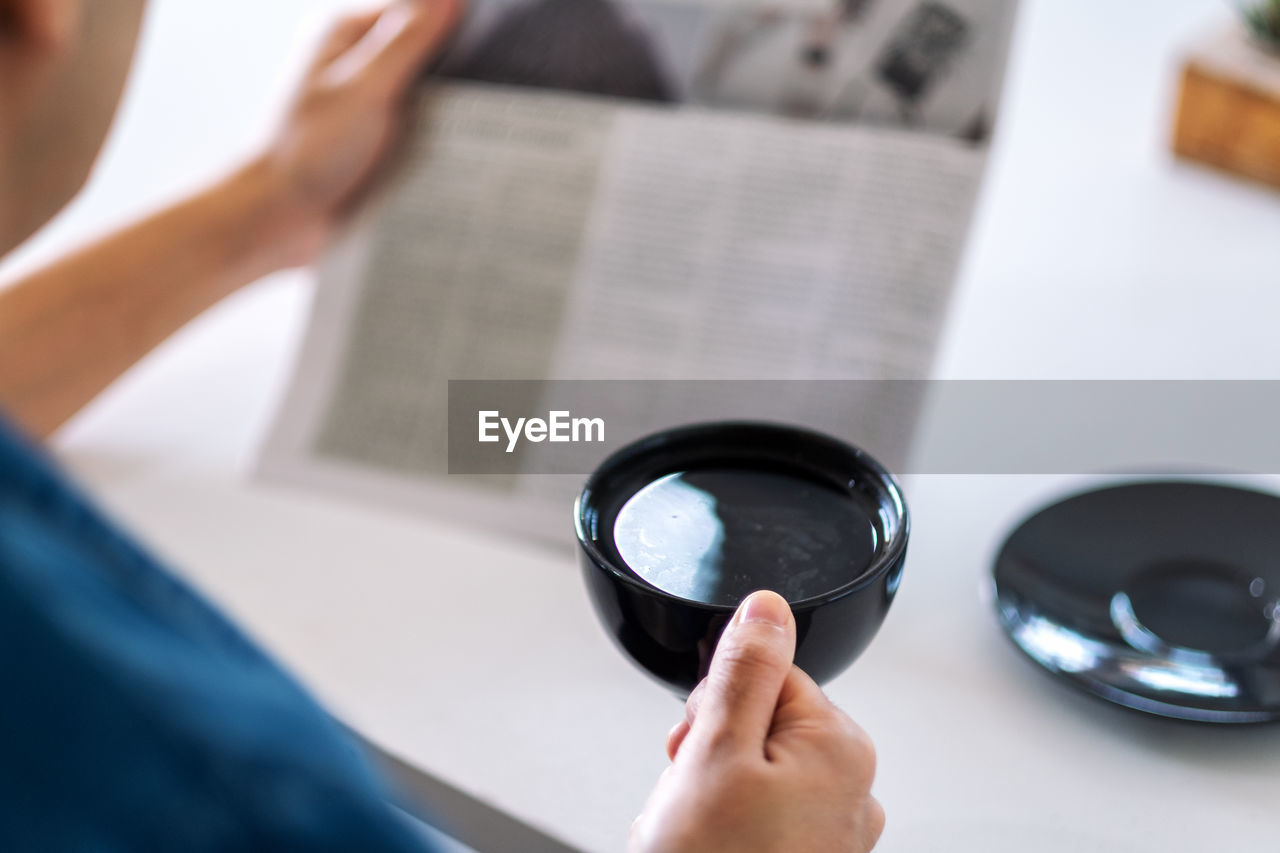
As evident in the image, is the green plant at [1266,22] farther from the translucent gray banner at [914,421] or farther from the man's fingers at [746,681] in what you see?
the man's fingers at [746,681]

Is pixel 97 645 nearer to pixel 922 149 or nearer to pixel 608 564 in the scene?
pixel 608 564

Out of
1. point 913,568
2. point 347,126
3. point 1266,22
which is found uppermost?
point 1266,22

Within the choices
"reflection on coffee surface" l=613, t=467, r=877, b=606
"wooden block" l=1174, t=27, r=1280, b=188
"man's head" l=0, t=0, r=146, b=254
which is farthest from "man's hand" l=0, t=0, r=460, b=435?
"wooden block" l=1174, t=27, r=1280, b=188

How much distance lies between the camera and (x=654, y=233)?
656 millimetres

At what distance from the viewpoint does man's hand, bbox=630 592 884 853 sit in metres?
0.33

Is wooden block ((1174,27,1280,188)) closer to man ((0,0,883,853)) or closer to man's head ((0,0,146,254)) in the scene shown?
man ((0,0,883,853))

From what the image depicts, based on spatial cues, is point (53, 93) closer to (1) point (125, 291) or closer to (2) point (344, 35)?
(1) point (125, 291)

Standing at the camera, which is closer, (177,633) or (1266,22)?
(177,633)

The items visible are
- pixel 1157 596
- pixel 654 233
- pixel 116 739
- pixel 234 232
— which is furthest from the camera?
pixel 234 232

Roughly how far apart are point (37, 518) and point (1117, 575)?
0.45 meters

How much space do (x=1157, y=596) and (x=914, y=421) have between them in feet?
0.46

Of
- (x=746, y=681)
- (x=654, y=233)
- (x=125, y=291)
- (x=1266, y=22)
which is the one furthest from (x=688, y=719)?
(x=1266, y=22)

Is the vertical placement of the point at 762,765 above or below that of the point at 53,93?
below

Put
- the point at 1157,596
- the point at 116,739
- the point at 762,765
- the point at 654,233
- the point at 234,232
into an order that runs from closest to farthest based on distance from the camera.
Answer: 1. the point at 116,739
2. the point at 762,765
3. the point at 1157,596
4. the point at 654,233
5. the point at 234,232
